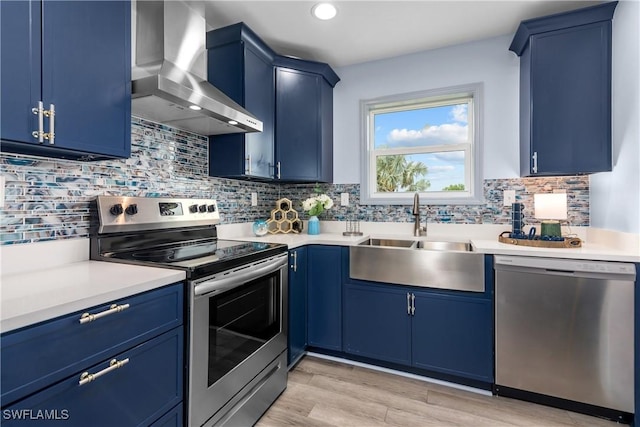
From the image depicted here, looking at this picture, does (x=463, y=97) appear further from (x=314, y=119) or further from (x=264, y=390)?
(x=264, y=390)

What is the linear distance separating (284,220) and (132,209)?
4.39 feet

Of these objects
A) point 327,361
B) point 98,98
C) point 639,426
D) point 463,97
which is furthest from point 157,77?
point 639,426

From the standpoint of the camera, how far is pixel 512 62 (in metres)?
2.40

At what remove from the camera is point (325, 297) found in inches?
91.1

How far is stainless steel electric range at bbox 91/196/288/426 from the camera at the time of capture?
1305 millimetres

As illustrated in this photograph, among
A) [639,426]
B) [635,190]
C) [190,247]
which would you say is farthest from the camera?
[190,247]

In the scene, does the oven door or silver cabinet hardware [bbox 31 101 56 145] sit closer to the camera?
silver cabinet hardware [bbox 31 101 56 145]

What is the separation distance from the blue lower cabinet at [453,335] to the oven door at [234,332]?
0.92 m

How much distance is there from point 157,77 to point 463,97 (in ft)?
7.77

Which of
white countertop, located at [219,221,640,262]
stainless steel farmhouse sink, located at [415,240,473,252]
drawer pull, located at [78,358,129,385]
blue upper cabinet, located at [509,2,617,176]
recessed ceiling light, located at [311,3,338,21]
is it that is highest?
recessed ceiling light, located at [311,3,338,21]

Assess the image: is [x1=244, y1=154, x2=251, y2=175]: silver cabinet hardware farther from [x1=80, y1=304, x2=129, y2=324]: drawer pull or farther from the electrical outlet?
the electrical outlet

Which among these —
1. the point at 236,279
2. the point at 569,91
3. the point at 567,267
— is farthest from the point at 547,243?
the point at 236,279

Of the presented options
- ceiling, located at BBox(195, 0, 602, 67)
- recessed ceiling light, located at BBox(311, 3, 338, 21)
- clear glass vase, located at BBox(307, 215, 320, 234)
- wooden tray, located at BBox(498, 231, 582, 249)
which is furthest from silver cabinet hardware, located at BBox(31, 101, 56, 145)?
wooden tray, located at BBox(498, 231, 582, 249)

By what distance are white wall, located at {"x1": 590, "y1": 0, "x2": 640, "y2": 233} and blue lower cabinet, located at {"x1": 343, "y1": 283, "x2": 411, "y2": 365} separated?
137cm
